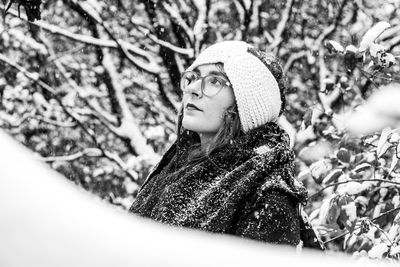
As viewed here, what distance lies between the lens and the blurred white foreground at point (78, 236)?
0.27 m

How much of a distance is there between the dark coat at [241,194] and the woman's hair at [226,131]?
0.03 metres

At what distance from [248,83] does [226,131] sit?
16 centimetres

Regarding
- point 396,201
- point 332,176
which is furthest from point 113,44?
point 332,176

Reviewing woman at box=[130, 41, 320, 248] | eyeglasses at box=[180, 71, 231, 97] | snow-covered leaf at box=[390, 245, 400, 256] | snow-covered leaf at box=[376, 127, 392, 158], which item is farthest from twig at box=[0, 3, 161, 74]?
eyeglasses at box=[180, 71, 231, 97]

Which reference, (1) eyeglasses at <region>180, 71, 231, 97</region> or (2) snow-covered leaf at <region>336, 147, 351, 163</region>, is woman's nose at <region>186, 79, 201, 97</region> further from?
(2) snow-covered leaf at <region>336, 147, 351, 163</region>

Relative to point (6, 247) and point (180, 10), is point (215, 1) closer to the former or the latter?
point (180, 10)

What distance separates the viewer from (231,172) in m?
1.85

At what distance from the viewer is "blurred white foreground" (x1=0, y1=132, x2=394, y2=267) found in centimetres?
27

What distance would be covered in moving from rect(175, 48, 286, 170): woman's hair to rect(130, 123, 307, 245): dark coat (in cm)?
3

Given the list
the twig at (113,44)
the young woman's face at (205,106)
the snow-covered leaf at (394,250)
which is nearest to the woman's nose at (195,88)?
the young woman's face at (205,106)

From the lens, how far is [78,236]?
0.91 ft

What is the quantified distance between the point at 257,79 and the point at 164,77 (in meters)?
6.27

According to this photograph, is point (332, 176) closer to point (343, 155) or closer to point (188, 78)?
point (343, 155)

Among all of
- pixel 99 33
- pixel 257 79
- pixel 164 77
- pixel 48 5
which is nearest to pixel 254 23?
pixel 164 77
